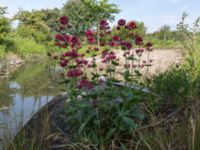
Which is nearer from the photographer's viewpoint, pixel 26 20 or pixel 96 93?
pixel 96 93

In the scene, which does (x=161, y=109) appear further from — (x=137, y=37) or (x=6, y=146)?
(x=6, y=146)

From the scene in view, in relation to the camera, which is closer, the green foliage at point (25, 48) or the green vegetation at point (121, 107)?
the green vegetation at point (121, 107)

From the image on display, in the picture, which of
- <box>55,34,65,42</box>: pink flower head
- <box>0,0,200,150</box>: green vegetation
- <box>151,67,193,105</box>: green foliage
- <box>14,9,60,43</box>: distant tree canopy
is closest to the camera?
<box>0,0,200,150</box>: green vegetation

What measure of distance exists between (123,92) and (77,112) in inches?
16.4

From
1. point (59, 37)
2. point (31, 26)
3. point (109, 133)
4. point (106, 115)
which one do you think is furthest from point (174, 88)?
point (31, 26)

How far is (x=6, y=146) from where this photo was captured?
1970 mm

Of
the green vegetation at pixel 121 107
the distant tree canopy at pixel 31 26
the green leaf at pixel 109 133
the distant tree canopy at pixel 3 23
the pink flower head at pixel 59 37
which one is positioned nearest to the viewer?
the green vegetation at pixel 121 107

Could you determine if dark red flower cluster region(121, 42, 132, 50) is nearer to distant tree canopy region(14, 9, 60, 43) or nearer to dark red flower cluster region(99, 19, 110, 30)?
dark red flower cluster region(99, 19, 110, 30)

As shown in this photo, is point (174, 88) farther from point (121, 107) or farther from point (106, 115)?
point (106, 115)

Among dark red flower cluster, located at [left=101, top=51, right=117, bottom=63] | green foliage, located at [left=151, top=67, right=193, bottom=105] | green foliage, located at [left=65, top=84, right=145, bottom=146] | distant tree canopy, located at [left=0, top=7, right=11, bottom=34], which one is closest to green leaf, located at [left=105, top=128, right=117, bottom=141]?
green foliage, located at [left=65, top=84, right=145, bottom=146]

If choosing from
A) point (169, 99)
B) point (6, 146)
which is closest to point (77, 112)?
point (6, 146)

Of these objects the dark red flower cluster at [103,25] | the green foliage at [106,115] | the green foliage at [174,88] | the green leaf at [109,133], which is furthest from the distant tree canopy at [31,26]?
the green leaf at [109,133]

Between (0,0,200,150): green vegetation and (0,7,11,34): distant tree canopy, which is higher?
(0,7,11,34): distant tree canopy

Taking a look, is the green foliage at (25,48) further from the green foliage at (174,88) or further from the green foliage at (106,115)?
the green foliage at (106,115)
